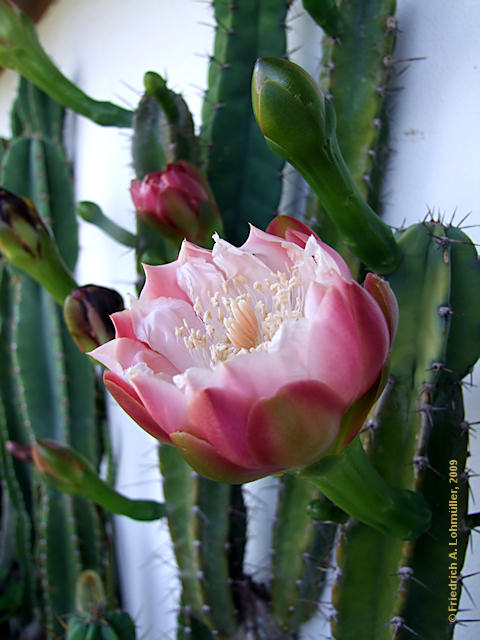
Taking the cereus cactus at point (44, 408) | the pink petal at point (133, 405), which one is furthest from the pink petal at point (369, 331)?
the cereus cactus at point (44, 408)

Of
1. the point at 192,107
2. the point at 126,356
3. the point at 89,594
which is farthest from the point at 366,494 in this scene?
the point at 192,107

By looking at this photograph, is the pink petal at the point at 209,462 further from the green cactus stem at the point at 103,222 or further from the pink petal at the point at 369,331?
the green cactus stem at the point at 103,222

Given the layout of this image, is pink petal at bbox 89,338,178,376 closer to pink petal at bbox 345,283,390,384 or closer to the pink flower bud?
pink petal at bbox 345,283,390,384

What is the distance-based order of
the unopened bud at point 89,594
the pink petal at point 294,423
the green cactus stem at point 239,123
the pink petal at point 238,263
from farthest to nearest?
the unopened bud at point 89,594 → the green cactus stem at point 239,123 → the pink petal at point 238,263 → the pink petal at point 294,423

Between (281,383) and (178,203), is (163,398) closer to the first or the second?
(281,383)

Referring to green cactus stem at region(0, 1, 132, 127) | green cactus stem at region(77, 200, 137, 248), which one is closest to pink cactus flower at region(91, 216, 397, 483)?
green cactus stem at region(77, 200, 137, 248)

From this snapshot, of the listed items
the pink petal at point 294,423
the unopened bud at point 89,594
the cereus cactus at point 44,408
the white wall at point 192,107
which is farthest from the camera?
the cereus cactus at point 44,408
